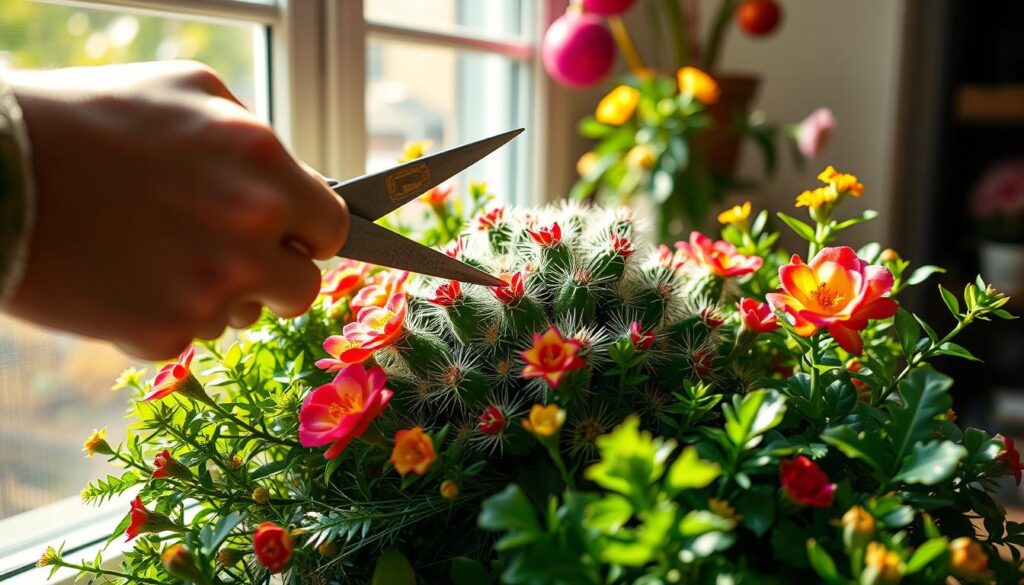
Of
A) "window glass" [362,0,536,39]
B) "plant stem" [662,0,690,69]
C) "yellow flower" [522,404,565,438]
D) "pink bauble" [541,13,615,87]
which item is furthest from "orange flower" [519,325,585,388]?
"plant stem" [662,0,690,69]

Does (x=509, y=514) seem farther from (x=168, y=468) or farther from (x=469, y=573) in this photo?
(x=168, y=468)

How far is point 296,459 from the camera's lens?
51 centimetres

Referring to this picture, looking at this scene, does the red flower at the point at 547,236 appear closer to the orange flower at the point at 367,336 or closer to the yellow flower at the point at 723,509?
the orange flower at the point at 367,336

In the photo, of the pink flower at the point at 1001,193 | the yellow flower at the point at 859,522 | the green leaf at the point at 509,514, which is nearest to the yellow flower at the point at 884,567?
the yellow flower at the point at 859,522

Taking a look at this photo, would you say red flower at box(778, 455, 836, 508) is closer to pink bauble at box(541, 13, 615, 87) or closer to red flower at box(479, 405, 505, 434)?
red flower at box(479, 405, 505, 434)

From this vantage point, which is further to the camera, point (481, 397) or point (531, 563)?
point (481, 397)

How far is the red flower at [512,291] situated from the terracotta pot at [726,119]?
3.03 feet

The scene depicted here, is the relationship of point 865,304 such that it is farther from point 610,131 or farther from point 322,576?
point 610,131

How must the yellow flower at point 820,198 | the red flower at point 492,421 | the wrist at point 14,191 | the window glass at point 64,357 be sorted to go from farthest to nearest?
→ the window glass at point 64,357 < the yellow flower at point 820,198 < the red flower at point 492,421 < the wrist at point 14,191

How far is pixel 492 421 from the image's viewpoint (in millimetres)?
457

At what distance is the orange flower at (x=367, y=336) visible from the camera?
48 cm

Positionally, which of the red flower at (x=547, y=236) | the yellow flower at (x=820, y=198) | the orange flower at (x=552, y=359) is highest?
the yellow flower at (x=820, y=198)

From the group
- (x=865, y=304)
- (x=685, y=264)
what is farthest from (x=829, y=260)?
(x=685, y=264)

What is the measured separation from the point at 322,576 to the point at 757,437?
0.89 feet
